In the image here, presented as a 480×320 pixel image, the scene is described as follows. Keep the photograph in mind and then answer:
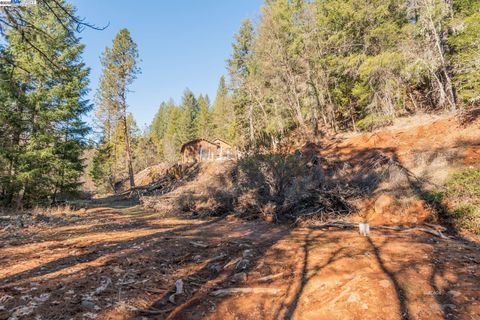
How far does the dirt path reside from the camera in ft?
10.2

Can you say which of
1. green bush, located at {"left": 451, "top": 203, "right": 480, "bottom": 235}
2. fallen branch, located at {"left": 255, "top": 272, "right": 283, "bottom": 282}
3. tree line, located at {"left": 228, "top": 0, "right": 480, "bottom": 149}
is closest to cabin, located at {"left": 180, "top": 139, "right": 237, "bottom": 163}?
tree line, located at {"left": 228, "top": 0, "right": 480, "bottom": 149}

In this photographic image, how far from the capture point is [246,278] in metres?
4.17

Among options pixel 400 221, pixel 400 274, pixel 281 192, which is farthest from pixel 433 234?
pixel 281 192

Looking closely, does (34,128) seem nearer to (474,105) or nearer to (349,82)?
(349,82)

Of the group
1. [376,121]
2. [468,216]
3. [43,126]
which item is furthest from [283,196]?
[43,126]

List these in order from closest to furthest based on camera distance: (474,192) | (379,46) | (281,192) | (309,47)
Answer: (474,192), (281,192), (379,46), (309,47)

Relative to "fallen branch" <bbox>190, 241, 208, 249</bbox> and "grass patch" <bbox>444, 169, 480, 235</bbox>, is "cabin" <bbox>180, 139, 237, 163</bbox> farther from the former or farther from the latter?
"fallen branch" <bbox>190, 241, 208, 249</bbox>

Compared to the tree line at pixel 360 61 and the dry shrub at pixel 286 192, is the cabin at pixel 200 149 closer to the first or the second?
the tree line at pixel 360 61

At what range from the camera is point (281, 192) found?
10203mm

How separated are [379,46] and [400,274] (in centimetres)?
1875

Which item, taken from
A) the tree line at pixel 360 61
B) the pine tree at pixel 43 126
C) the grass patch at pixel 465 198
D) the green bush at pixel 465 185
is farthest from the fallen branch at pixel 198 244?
the pine tree at pixel 43 126

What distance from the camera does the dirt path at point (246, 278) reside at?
310cm

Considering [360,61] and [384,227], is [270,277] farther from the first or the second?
[360,61]

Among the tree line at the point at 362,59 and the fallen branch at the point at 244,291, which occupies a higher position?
the tree line at the point at 362,59
